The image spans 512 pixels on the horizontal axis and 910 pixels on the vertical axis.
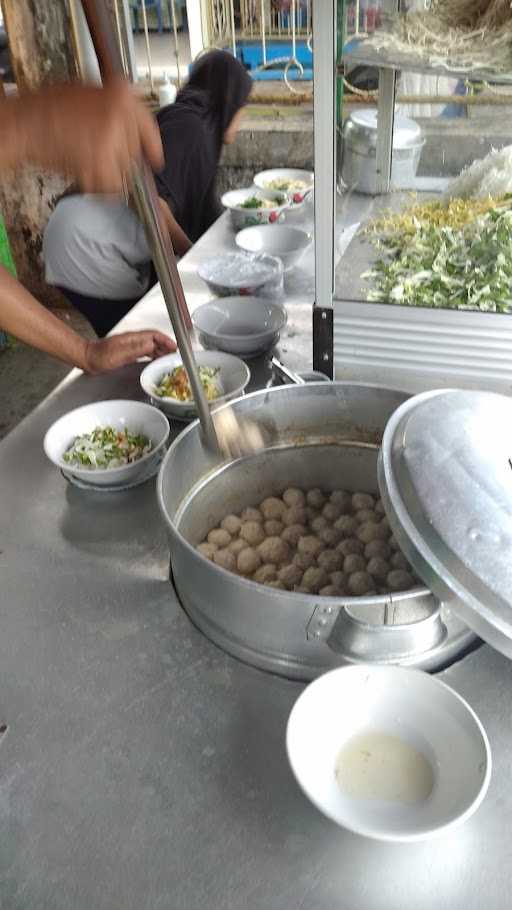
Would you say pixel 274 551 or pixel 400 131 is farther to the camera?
pixel 400 131

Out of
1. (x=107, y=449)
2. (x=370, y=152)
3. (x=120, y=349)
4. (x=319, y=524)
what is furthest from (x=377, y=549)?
(x=370, y=152)

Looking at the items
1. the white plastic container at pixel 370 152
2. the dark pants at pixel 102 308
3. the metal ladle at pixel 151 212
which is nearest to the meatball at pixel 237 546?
the metal ladle at pixel 151 212

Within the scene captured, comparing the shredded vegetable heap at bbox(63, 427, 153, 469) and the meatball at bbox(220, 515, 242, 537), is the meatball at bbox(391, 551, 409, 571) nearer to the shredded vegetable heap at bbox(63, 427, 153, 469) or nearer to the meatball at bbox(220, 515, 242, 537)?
the meatball at bbox(220, 515, 242, 537)

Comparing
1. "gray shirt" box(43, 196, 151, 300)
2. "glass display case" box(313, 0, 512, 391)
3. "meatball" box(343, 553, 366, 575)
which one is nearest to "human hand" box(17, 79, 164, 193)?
"glass display case" box(313, 0, 512, 391)

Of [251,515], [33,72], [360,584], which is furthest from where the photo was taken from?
[33,72]

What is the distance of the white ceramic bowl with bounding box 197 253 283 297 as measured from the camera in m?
1.94

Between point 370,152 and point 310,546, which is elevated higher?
point 370,152

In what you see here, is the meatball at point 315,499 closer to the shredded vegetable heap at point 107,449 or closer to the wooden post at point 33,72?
the shredded vegetable heap at point 107,449

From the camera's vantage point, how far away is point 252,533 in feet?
4.01

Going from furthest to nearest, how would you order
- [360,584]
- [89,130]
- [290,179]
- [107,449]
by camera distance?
[290,179] → [107,449] → [360,584] → [89,130]

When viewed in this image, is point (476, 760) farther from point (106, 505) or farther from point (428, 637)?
point (106, 505)

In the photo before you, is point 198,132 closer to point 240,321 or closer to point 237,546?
point 240,321

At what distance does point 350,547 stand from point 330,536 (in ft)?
0.16

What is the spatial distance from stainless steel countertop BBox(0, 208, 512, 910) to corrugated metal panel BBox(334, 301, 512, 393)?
0.56 meters
